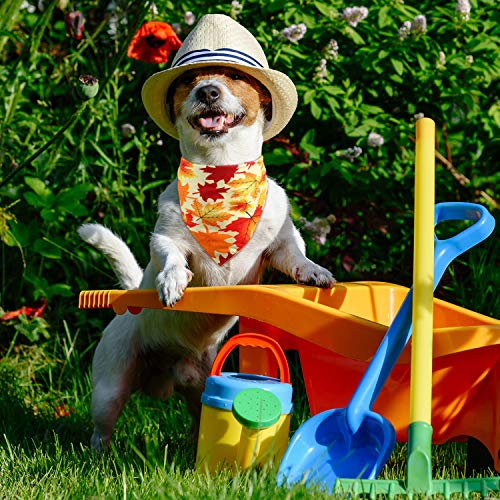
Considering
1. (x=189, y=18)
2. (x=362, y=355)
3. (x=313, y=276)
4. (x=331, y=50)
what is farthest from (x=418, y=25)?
(x=362, y=355)

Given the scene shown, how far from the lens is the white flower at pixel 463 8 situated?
10.1ft

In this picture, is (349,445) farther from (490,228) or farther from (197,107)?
(197,107)

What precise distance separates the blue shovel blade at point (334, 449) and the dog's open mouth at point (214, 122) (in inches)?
37.3

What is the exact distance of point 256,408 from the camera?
5.82 feet

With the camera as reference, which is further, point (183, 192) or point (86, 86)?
point (86, 86)

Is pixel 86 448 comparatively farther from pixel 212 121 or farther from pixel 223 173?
pixel 212 121

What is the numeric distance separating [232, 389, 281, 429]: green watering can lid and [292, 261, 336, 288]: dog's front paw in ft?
1.70

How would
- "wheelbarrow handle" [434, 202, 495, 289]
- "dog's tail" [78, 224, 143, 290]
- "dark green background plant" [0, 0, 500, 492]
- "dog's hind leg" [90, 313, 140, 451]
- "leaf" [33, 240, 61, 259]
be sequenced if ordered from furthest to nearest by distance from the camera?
"leaf" [33, 240, 61, 259], "dark green background plant" [0, 0, 500, 492], "dog's tail" [78, 224, 143, 290], "dog's hind leg" [90, 313, 140, 451], "wheelbarrow handle" [434, 202, 495, 289]

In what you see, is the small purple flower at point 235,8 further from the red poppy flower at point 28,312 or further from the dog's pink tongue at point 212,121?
the red poppy flower at point 28,312

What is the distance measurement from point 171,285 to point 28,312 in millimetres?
1535

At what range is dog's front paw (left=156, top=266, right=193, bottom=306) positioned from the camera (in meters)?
2.06

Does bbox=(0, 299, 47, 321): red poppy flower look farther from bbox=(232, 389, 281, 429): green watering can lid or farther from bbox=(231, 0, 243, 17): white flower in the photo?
bbox=(232, 389, 281, 429): green watering can lid

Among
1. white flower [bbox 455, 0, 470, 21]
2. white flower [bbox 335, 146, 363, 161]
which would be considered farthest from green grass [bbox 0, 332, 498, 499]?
white flower [bbox 455, 0, 470, 21]

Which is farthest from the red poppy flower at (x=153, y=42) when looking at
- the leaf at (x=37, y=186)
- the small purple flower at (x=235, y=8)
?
the leaf at (x=37, y=186)
